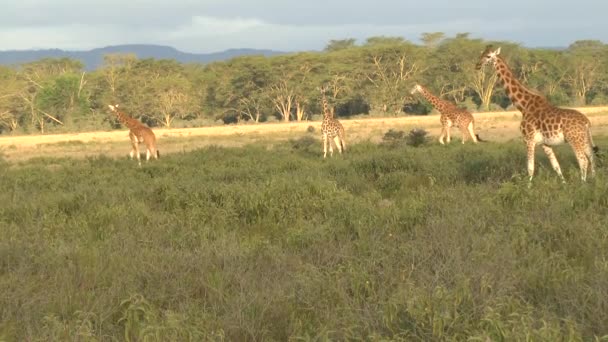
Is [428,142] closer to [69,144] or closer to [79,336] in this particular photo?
[79,336]

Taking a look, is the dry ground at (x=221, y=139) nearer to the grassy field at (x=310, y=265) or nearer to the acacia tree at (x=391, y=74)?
the grassy field at (x=310, y=265)

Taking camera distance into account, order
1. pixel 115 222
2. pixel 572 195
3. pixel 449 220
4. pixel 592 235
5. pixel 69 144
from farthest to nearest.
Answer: pixel 69 144 < pixel 115 222 < pixel 572 195 < pixel 449 220 < pixel 592 235

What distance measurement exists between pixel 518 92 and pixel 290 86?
38.1 metres

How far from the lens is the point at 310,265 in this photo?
4375mm

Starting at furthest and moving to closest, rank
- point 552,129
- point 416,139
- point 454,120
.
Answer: point 416,139 < point 454,120 < point 552,129

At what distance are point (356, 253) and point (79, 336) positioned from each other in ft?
7.82

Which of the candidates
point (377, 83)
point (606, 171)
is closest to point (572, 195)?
point (606, 171)

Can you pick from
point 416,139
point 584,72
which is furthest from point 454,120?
point 584,72

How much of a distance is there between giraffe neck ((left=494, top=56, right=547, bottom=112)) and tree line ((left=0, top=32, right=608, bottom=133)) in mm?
35528

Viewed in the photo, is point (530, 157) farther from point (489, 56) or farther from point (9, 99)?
point (9, 99)

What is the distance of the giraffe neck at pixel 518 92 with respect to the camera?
8848mm

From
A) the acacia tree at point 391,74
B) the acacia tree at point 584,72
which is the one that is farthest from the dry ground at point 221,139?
the acacia tree at point 584,72

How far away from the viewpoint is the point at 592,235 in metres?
4.56

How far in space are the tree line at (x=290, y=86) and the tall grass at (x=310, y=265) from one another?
3839 centimetres
